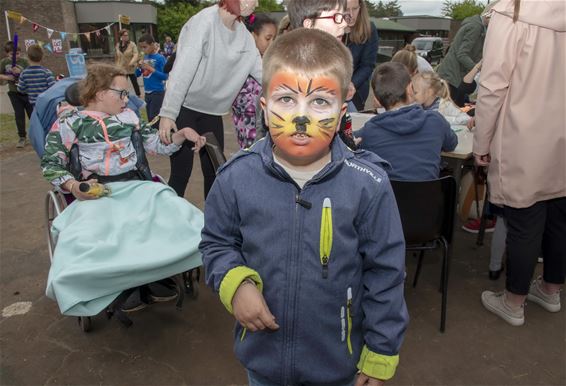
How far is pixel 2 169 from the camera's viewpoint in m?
5.91

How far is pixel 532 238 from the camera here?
7.95 ft

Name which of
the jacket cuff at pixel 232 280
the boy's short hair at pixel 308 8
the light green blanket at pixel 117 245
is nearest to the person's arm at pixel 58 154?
the light green blanket at pixel 117 245

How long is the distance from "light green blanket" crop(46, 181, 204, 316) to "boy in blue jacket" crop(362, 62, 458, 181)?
111 centimetres

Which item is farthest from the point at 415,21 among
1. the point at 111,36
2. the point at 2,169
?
the point at 2,169

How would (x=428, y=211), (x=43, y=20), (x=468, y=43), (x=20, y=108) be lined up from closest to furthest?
(x=428, y=211) < (x=468, y=43) < (x=20, y=108) < (x=43, y=20)

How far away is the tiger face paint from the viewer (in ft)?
3.82

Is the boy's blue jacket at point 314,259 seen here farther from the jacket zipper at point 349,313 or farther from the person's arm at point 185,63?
the person's arm at point 185,63

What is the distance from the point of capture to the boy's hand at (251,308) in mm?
1110

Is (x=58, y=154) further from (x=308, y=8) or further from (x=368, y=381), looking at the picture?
(x=368, y=381)

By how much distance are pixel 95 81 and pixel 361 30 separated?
197 centimetres

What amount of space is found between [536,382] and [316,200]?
176 cm

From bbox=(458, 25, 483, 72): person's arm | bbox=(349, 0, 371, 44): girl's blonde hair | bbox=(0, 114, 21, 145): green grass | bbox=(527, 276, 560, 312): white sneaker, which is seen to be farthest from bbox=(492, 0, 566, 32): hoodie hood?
bbox=(0, 114, 21, 145): green grass

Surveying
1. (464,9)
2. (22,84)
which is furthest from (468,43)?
(464,9)

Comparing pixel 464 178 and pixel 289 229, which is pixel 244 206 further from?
pixel 464 178
